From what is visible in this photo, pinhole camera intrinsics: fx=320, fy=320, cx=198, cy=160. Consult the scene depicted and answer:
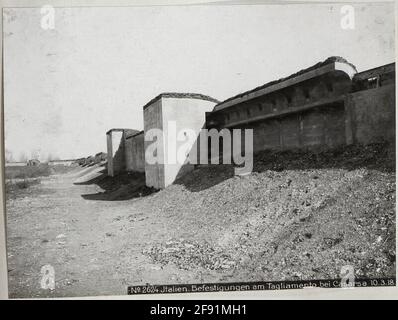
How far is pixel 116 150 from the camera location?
15.9 metres

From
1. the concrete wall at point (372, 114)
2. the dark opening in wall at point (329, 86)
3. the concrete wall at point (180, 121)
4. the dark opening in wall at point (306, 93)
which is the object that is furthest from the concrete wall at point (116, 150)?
the concrete wall at point (372, 114)

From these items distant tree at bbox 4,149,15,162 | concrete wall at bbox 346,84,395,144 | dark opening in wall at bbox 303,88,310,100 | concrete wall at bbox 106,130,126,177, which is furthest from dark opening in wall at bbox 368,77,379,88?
concrete wall at bbox 106,130,126,177

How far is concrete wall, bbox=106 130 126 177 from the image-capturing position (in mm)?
15770

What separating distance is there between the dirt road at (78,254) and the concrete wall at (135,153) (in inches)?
257

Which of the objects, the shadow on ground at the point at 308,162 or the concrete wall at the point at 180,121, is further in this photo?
the concrete wall at the point at 180,121

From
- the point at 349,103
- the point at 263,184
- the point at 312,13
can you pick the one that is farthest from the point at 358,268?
the point at 312,13

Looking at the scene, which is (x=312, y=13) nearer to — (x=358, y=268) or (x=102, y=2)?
(x=102, y=2)

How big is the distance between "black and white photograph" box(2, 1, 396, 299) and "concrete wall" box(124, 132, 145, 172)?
19.7ft

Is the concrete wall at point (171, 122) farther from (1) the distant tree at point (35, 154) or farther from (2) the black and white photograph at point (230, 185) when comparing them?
(1) the distant tree at point (35, 154)

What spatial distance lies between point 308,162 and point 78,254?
15.1 feet

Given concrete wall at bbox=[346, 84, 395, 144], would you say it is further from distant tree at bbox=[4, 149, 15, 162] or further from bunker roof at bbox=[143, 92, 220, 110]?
distant tree at bbox=[4, 149, 15, 162]

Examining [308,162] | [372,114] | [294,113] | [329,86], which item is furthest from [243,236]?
[329,86]

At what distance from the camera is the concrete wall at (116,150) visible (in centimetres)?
1577

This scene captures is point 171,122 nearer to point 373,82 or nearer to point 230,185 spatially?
point 230,185
